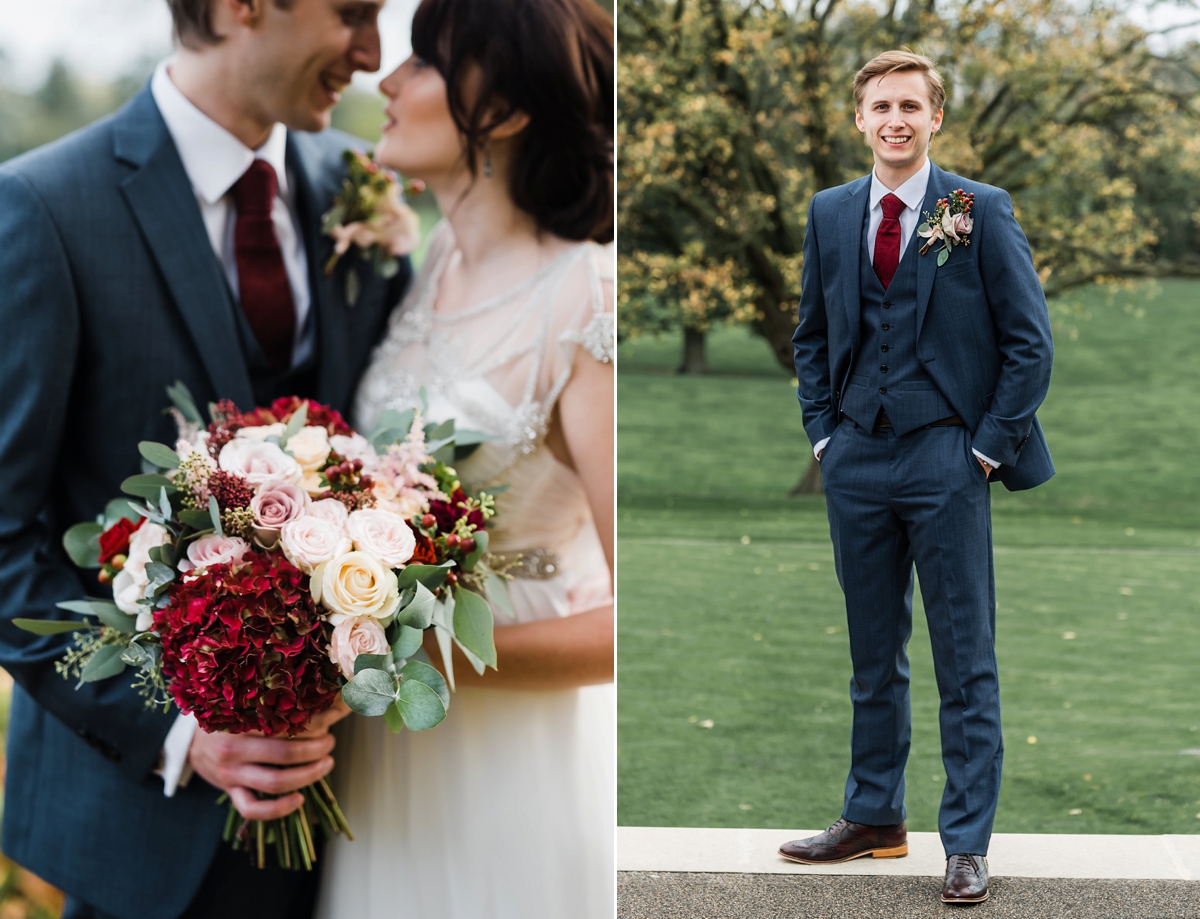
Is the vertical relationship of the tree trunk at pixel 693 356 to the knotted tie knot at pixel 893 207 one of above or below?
below

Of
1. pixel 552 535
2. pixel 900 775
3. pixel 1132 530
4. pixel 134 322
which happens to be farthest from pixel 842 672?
pixel 134 322

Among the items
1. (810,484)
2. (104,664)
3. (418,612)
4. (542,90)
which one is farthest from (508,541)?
(810,484)

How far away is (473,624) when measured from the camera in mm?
2041

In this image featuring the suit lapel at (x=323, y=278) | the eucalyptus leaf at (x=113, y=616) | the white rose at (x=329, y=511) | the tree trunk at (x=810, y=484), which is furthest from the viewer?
the tree trunk at (x=810, y=484)

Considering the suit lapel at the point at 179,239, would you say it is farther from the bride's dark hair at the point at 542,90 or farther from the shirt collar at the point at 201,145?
the bride's dark hair at the point at 542,90

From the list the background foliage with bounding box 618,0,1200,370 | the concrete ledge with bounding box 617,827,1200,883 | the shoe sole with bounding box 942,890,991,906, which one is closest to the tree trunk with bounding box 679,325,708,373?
the background foliage with bounding box 618,0,1200,370

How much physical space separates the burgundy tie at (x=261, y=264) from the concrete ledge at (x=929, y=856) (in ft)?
4.56

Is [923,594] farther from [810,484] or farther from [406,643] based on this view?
[810,484]

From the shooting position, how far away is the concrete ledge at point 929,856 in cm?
254

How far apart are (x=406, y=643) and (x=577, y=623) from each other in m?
0.53

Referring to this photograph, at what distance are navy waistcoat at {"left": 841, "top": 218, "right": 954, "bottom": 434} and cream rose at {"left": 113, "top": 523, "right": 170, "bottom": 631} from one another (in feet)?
4.46

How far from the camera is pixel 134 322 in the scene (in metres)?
2.26

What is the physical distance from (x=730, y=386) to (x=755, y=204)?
3164 millimetres

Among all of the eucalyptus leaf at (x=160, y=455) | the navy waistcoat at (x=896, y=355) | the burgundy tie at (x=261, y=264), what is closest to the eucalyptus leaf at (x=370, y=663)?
the eucalyptus leaf at (x=160, y=455)
